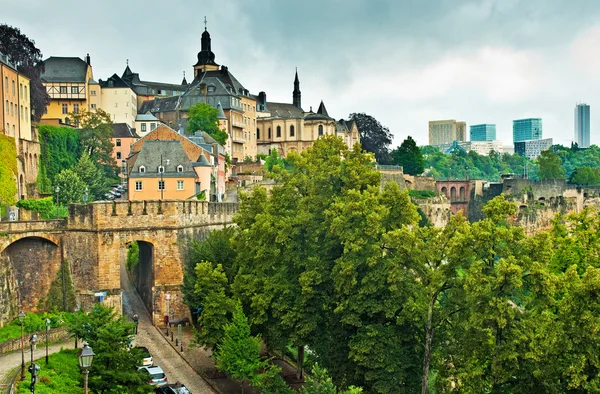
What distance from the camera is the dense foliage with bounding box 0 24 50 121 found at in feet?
238

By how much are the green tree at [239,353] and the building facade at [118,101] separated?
230 ft

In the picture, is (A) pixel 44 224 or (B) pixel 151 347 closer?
(B) pixel 151 347

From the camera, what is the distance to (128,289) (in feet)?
190

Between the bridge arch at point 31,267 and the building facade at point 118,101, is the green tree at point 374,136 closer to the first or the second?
the building facade at point 118,101

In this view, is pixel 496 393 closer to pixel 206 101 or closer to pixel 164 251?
pixel 164 251

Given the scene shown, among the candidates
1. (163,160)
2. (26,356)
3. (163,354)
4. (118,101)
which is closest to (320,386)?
(163,354)

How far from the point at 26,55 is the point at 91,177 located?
13.0 meters

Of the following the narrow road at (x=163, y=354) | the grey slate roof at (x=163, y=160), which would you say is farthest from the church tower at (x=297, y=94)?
the narrow road at (x=163, y=354)

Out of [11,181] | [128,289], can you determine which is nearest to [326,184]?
[128,289]

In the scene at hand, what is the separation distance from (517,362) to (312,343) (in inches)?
434

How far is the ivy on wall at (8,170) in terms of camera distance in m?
56.4

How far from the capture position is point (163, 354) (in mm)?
42312

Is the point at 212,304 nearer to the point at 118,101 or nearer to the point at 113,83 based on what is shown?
the point at 118,101

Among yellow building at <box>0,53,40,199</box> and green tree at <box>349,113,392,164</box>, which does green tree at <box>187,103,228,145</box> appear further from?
green tree at <box>349,113,392,164</box>
